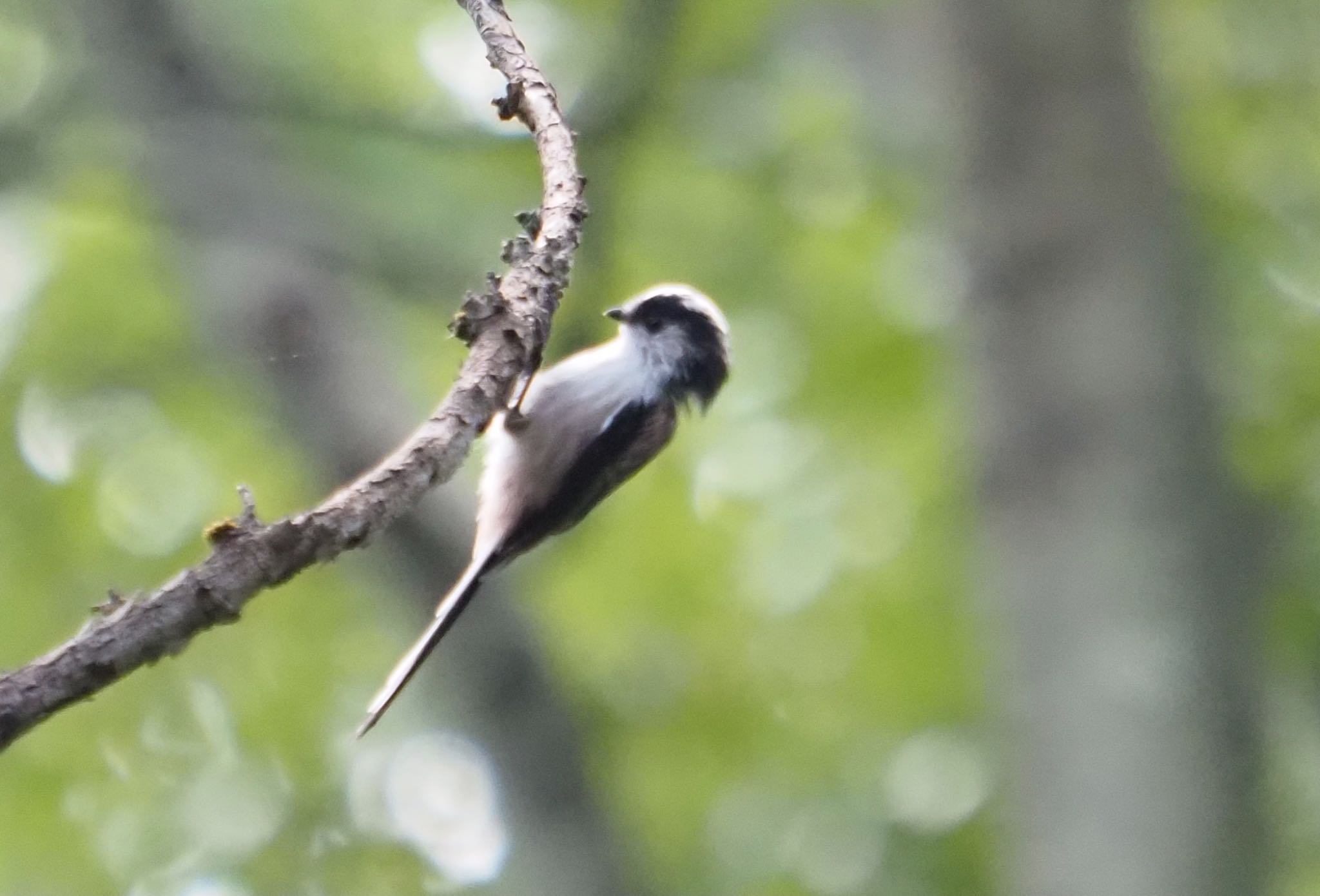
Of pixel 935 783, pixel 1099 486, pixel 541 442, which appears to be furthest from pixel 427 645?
pixel 935 783

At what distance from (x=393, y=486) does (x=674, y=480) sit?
653cm

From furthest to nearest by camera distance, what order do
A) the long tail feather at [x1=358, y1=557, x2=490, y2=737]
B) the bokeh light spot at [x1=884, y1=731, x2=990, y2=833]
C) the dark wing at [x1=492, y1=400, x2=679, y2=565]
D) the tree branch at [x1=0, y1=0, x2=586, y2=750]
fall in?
the bokeh light spot at [x1=884, y1=731, x2=990, y2=833], the dark wing at [x1=492, y1=400, x2=679, y2=565], the long tail feather at [x1=358, y1=557, x2=490, y2=737], the tree branch at [x1=0, y1=0, x2=586, y2=750]

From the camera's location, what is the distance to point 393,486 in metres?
1.80

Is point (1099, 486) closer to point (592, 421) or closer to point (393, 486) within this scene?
point (592, 421)

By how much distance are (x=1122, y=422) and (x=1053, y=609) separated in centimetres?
73

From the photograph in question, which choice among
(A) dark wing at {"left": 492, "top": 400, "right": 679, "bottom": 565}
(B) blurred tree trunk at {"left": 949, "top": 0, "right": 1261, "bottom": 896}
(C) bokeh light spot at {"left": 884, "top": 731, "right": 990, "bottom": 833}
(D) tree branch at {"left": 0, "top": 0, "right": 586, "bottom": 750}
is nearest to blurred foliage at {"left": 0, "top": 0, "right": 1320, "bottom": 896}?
(C) bokeh light spot at {"left": 884, "top": 731, "right": 990, "bottom": 833}

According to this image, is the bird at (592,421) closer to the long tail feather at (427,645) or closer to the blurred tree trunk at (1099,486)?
the long tail feather at (427,645)

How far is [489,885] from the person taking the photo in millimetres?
6945

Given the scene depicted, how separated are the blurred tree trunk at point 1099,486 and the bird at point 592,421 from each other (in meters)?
1.94

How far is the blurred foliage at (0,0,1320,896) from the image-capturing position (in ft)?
24.4

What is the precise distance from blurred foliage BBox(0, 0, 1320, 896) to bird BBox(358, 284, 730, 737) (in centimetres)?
269

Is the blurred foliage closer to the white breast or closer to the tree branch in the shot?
the white breast

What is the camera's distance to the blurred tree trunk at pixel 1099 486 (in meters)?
5.43

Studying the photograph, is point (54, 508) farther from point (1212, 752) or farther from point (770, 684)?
point (1212, 752)
